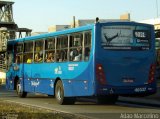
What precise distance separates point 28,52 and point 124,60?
7523 mm

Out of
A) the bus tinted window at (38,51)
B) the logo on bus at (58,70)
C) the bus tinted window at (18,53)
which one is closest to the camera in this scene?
the logo on bus at (58,70)

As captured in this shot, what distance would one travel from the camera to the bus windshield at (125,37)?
61.4ft

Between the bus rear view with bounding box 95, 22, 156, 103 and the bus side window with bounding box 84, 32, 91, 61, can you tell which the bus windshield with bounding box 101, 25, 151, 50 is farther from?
the bus side window with bounding box 84, 32, 91, 61

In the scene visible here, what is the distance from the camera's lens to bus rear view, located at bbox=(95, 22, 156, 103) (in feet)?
61.0

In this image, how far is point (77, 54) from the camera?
19.8 meters

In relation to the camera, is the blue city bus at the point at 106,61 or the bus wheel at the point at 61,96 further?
the bus wheel at the point at 61,96

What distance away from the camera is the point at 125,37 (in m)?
18.9

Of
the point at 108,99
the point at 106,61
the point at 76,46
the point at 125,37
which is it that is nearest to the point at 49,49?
the point at 76,46

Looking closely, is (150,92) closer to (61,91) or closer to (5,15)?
(61,91)

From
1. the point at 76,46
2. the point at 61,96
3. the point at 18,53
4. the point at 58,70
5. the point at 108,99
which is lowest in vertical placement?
the point at 108,99

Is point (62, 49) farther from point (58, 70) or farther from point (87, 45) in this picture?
point (87, 45)

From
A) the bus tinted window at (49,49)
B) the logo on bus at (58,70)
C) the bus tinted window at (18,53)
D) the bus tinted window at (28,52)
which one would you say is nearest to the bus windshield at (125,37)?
the logo on bus at (58,70)

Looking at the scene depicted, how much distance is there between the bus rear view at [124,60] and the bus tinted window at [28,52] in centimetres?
685

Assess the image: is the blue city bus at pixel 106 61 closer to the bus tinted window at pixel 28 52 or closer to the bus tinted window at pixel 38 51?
the bus tinted window at pixel 38 51
